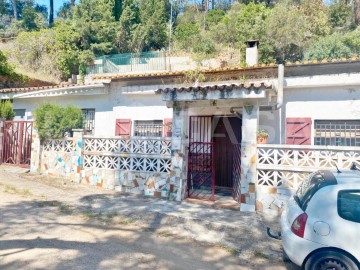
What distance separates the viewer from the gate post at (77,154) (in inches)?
366

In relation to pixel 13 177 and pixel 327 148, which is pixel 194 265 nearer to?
pixel 327 148

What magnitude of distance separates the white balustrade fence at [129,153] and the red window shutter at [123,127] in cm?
198

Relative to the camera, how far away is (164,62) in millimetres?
22688

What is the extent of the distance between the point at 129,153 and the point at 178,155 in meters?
1.58

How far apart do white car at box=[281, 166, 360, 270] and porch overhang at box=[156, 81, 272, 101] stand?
Answer: 306 centimetres

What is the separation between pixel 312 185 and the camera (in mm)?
4219

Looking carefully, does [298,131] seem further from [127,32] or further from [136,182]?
[127,32]

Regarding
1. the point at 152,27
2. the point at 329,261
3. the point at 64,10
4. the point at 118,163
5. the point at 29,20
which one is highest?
the point at 64,10

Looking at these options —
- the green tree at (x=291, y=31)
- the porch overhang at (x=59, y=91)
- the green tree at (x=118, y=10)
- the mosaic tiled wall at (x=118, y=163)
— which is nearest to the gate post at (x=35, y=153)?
the mosaic tiled wall at (x=118, y=163)

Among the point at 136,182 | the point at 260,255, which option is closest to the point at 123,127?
the point at 136,182

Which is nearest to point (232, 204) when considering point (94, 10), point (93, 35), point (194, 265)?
point (194, 265)

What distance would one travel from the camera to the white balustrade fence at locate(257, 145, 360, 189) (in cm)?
632

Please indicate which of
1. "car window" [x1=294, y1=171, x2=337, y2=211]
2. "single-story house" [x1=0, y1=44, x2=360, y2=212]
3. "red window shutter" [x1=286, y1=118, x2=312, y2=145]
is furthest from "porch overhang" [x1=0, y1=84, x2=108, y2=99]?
"car window" [x1=294, y1=171, x2=337, y2=211]

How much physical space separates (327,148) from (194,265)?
3894mm
